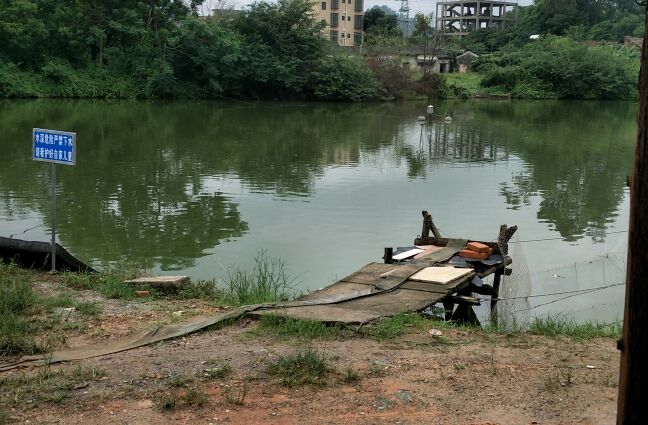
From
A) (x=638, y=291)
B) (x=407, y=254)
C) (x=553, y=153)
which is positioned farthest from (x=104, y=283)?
(x=553, y=153)

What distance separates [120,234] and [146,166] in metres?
6.60

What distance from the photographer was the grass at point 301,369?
3.90m

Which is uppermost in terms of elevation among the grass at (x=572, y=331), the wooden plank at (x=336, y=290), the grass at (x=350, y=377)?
the grass at (x=350, y=377)

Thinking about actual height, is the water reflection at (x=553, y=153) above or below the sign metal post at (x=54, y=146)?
below

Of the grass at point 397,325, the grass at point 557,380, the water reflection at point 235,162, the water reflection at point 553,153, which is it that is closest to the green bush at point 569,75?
the water reflection at point 553,153

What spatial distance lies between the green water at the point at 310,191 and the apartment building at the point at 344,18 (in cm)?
4019

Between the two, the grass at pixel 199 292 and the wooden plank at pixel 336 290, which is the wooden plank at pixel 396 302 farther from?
the grass at pixel 199 292

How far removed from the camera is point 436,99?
151 feet

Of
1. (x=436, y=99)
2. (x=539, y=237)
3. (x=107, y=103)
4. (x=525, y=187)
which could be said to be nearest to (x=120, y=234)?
(x=539, y=237)

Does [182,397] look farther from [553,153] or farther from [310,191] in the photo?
[553,153]

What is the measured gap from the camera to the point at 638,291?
2219mm

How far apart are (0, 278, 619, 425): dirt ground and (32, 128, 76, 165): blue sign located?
2193 mm

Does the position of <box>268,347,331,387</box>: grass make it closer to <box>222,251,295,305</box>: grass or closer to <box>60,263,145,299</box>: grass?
<box>222,251,295,305</box>: grass

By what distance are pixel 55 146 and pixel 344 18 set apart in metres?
62.5
